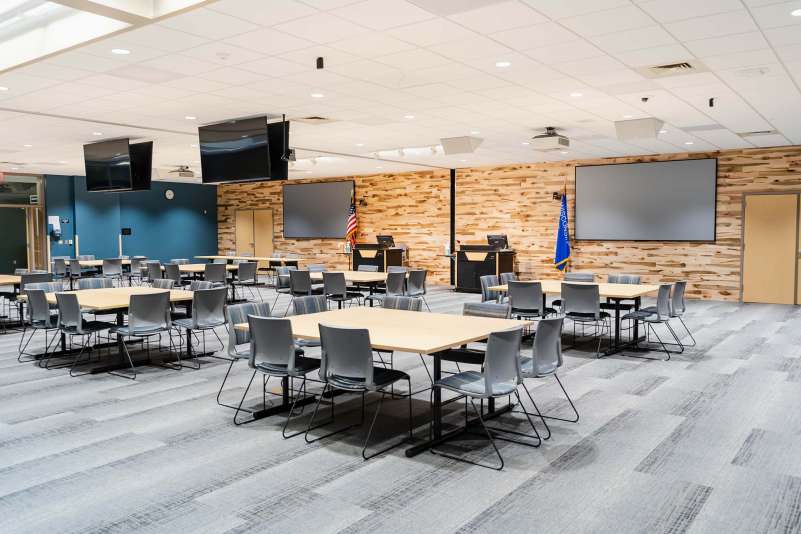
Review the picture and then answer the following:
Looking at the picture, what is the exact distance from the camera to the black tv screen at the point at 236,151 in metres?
8.58

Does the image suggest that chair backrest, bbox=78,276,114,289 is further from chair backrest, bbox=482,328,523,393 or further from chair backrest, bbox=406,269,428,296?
chair backrest, bbox=482,328,523,393

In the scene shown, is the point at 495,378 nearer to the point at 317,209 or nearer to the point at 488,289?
the point at 488,289

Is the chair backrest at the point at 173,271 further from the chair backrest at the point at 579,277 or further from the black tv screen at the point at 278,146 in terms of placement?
the chair backrest at the point at 579,277

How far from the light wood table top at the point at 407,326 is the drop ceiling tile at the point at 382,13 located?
7.56 feet

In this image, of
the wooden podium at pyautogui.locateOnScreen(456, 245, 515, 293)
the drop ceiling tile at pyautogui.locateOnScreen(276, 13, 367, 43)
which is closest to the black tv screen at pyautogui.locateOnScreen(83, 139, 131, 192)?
the drop ceiling tile at pyautogui.locateOnScreen(276, 13, 367, 43)

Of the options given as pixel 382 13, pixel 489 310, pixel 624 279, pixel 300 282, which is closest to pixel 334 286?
pixel 300 282

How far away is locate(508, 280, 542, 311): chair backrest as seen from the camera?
26.7 feet

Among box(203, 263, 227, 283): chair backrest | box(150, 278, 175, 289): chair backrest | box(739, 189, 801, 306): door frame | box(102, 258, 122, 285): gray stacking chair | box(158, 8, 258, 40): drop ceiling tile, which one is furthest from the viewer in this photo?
box(102, 258, 122, 285): gray stacking chair

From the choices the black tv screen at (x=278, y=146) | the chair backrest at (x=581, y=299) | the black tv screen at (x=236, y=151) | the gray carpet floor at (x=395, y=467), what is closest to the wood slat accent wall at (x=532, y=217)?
the chair backrest at (x=581, y=299)

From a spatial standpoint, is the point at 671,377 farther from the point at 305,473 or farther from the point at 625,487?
the point at 305,473

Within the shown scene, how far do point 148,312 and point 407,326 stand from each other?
309 cm

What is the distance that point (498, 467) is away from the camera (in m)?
4.18

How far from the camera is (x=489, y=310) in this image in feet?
19.5

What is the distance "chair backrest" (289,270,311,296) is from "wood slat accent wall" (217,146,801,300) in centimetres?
718
